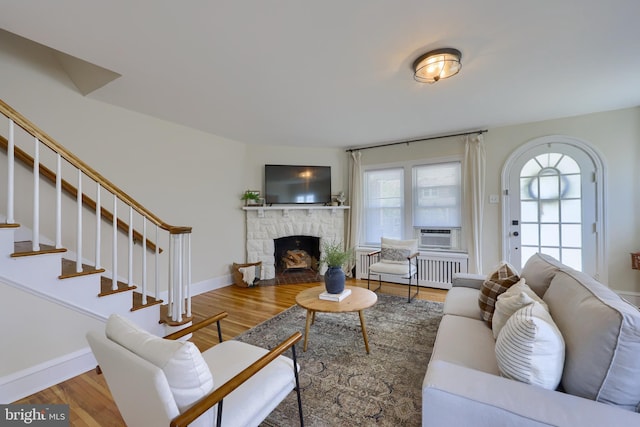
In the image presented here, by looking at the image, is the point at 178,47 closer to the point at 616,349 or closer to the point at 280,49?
the point at 280,49

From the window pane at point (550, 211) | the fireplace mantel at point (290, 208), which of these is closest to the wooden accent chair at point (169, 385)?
the fireplace mantel at point (290, 208)

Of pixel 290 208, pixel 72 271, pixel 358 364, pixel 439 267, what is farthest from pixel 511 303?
pixel 290 208

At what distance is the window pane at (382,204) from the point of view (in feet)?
14.6

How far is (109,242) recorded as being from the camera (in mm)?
2770

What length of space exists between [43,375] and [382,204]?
438 centimetres

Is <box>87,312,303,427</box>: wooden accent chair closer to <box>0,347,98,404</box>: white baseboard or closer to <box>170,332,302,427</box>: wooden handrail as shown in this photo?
<box>170,332,302,427</box>: wooden handrail

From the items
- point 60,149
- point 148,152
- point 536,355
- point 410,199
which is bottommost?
point 536,355

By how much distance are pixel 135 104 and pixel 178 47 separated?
145cm

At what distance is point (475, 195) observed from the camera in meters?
3.73

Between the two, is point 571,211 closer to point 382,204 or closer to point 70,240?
point 382,204

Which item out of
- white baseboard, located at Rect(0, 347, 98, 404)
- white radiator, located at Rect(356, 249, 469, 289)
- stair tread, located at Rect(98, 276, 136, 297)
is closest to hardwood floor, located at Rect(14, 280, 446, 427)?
white baseboard, located at Rect(0, 347, 98, 404)

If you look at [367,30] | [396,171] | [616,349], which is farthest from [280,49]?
[396,171]

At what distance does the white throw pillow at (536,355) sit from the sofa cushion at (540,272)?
796 mm

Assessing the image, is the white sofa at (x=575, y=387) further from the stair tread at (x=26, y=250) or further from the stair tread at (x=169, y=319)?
the stair tread at (x=26, y=250)
